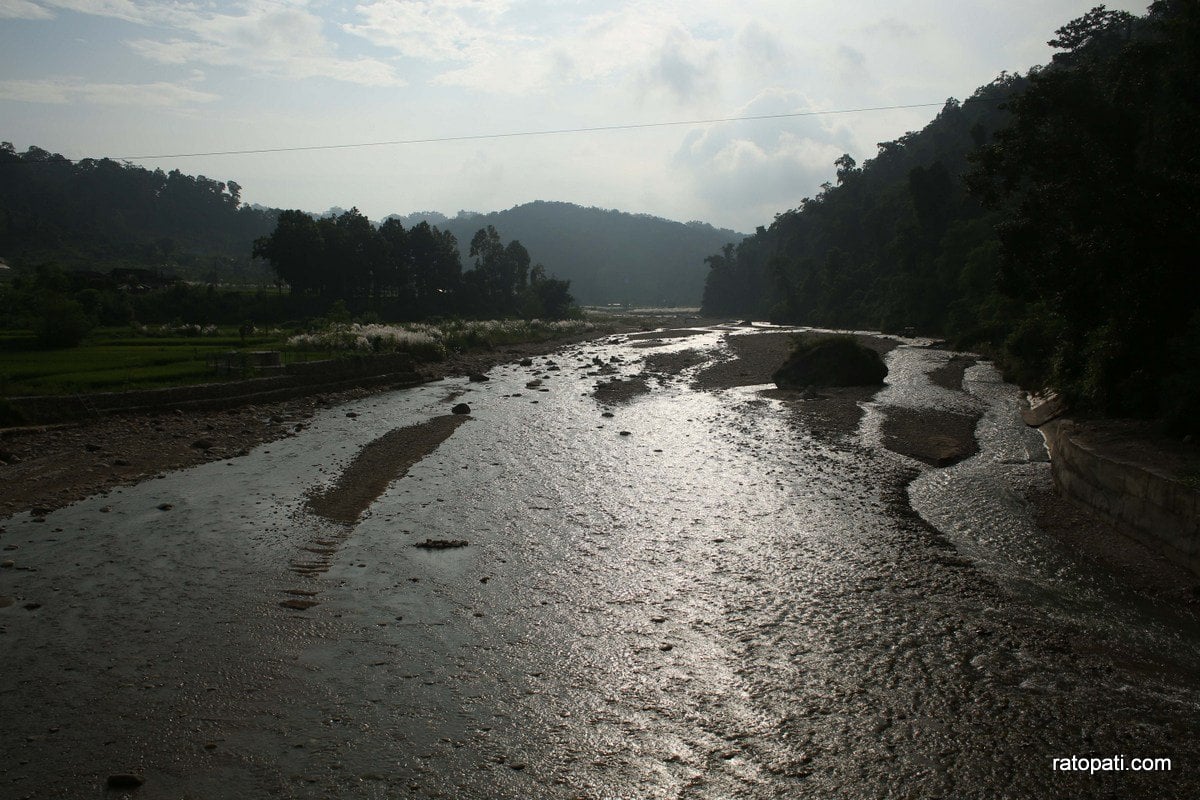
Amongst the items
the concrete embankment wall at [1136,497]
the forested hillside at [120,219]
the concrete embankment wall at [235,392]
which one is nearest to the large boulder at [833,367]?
the concrete embankment wall at [1136,497]

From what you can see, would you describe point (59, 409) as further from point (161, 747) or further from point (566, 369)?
point (566, 369)

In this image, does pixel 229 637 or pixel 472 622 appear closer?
pixel 229 637

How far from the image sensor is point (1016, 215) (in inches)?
858

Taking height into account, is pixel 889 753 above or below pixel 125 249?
below

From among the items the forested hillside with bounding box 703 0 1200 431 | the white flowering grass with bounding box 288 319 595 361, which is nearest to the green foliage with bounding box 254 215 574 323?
the white flowering grass with bounding box 288 319 595 361

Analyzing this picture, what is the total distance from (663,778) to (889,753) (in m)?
2.31

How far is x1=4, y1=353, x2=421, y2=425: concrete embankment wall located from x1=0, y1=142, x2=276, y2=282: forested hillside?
7177 cm

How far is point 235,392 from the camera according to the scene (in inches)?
1197

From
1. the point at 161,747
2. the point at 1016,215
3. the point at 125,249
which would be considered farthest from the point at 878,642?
the point at 125,249

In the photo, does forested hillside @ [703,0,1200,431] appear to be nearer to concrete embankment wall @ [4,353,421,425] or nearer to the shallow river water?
the shallow river water

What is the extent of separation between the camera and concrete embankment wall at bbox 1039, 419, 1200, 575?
1152cm

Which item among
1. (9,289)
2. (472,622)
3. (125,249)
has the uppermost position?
(125,249)

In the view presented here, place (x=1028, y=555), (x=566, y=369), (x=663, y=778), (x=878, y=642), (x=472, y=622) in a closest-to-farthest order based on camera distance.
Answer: (x=663, y=778) < (x=878, y=642) < (x=472, y=622) < (x=1028, y=555) < (x=566, y=369)

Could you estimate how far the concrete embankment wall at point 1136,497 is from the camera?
1152 centimetres
